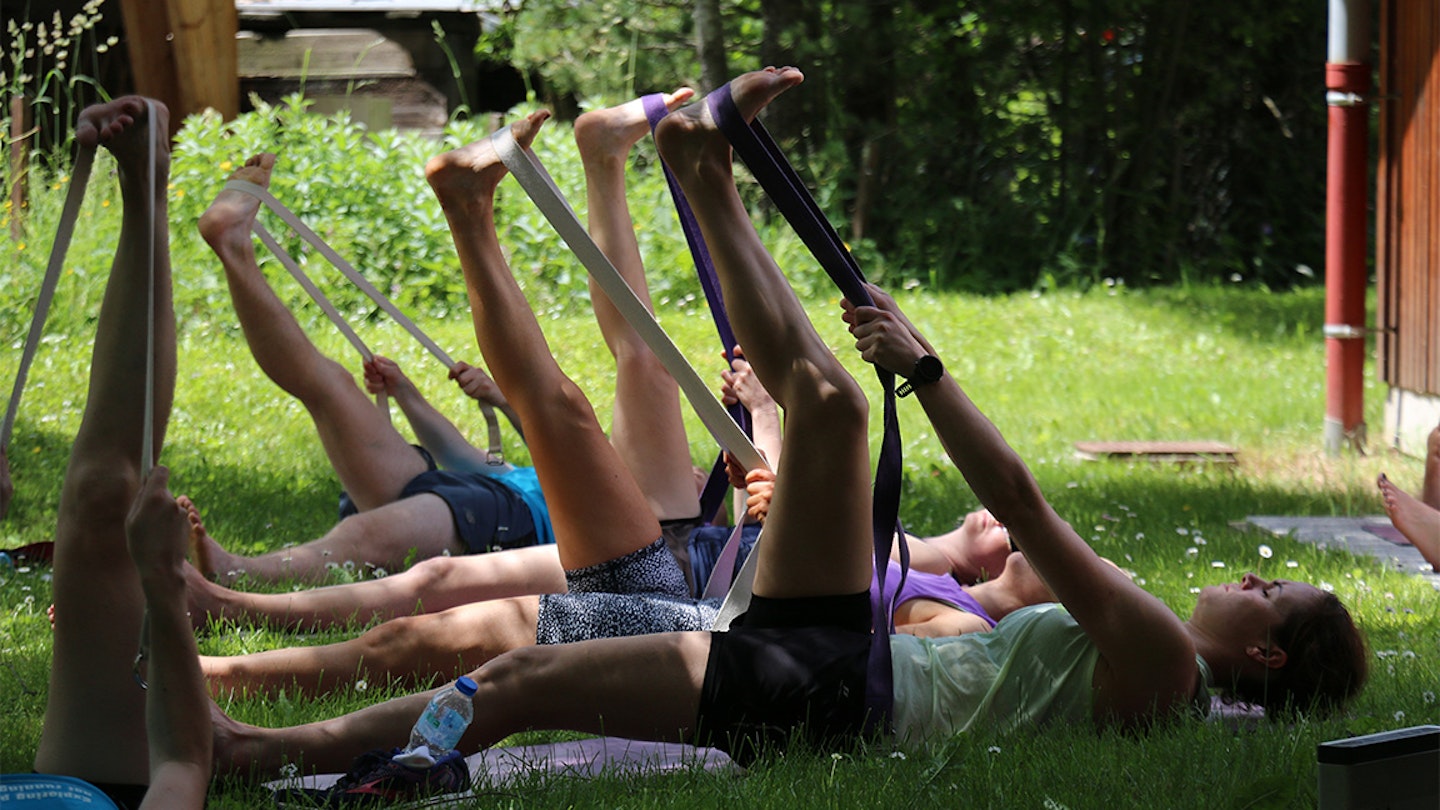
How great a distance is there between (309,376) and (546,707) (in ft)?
6.85

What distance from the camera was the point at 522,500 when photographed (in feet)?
14.8

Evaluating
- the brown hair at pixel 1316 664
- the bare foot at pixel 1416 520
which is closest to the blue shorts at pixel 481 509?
the brown hair at pixel 1316 664

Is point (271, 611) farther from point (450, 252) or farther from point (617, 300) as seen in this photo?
point (450, 252)

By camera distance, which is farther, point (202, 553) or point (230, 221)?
point (230, 221)

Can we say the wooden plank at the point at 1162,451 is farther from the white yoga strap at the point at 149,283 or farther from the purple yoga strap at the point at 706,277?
the white yoga strap at the point at 149,283

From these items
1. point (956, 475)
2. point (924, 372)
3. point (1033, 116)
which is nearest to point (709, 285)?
point (924, 372)

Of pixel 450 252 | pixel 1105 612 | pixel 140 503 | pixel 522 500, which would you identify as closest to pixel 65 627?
pixel 140 503

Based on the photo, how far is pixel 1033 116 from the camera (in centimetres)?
1260

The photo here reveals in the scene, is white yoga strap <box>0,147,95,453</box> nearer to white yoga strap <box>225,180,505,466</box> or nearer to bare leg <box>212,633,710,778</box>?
bare leg <box>212,633,710,778</box>

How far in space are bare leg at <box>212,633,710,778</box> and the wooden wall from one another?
16.8 feet

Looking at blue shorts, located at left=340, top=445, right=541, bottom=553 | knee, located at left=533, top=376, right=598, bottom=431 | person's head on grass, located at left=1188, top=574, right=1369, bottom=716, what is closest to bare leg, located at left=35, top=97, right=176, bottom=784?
knee, located at left=533, top=376, right=598, bottom=431

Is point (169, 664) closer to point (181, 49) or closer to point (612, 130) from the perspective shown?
point (612, 130)

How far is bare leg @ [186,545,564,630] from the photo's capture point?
11.9 feet

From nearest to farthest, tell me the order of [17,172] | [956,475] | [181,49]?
1. [956,475]
2. [17,172]
3. [181,49]
